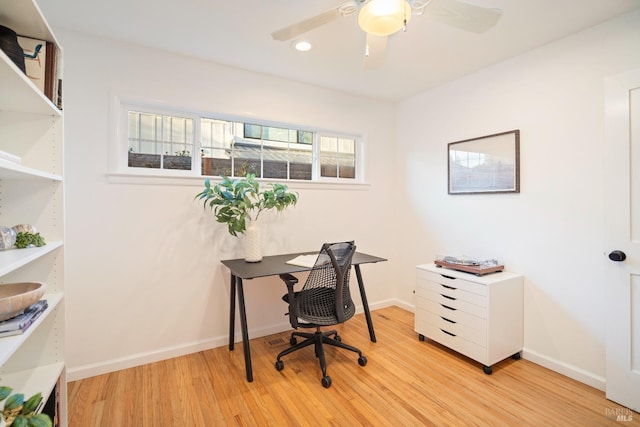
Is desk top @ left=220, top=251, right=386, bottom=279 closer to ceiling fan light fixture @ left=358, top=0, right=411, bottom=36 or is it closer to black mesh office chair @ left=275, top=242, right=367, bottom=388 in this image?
black mesh office chair @ left=275, top=242, right=367, bottom=388

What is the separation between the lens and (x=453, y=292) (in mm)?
2529

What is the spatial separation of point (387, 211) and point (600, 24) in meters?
2.33

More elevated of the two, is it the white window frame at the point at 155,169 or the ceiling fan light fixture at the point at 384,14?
the ceiling fan light fixture at the point at 384,14

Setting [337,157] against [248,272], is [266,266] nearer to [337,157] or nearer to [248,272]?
[248,272]

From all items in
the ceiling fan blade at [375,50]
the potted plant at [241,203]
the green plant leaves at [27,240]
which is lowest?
the green plant leaves at [27,240]

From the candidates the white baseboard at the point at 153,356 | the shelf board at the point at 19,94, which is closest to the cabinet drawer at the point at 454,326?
the white baseboard at the point at 153,356

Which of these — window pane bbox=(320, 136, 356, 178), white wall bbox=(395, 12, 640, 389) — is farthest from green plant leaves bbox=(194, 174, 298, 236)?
white wall bbox=(395, 12, 640, 389)

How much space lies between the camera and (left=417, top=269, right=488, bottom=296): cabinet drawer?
232cm

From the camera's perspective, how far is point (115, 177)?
2.29 m

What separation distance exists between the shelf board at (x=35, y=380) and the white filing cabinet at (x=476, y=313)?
260cm

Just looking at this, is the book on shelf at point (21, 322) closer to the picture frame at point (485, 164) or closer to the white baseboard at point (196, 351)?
the white baseboard at point (196, 351)

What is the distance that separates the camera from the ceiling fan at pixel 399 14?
1.38m

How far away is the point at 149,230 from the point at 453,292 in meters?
2.54

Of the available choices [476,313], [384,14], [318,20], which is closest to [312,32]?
[318,20]
